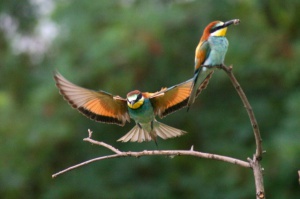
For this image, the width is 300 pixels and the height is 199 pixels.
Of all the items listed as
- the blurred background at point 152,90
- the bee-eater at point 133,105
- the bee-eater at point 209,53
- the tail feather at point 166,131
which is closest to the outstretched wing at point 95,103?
the bee-eater at point 133,105

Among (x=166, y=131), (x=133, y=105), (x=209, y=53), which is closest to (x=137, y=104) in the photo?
(x=133, y=105)

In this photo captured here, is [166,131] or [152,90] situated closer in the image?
[166,131]

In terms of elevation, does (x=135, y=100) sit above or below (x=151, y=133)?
above

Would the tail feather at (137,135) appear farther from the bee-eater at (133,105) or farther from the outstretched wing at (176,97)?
the outstretched wing at (176,97)

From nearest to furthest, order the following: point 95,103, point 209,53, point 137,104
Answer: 1. point 209,53
2. point 137,104
3. point 95,103

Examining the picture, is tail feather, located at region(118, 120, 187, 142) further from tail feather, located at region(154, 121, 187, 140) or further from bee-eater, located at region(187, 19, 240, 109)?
bee-eater, located at region(187, 19, 240, 109)

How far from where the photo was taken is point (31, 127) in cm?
573

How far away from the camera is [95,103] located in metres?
2.69

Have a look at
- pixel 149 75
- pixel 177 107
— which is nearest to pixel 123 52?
pixel 149 75

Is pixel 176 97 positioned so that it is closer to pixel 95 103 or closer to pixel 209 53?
pixel 95 103

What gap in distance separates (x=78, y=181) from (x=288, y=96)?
1.65 meters

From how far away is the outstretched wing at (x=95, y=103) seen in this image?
2631 millimetres

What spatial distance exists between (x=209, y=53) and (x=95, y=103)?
2.14ft

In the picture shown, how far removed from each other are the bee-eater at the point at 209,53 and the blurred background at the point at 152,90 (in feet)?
10.2
